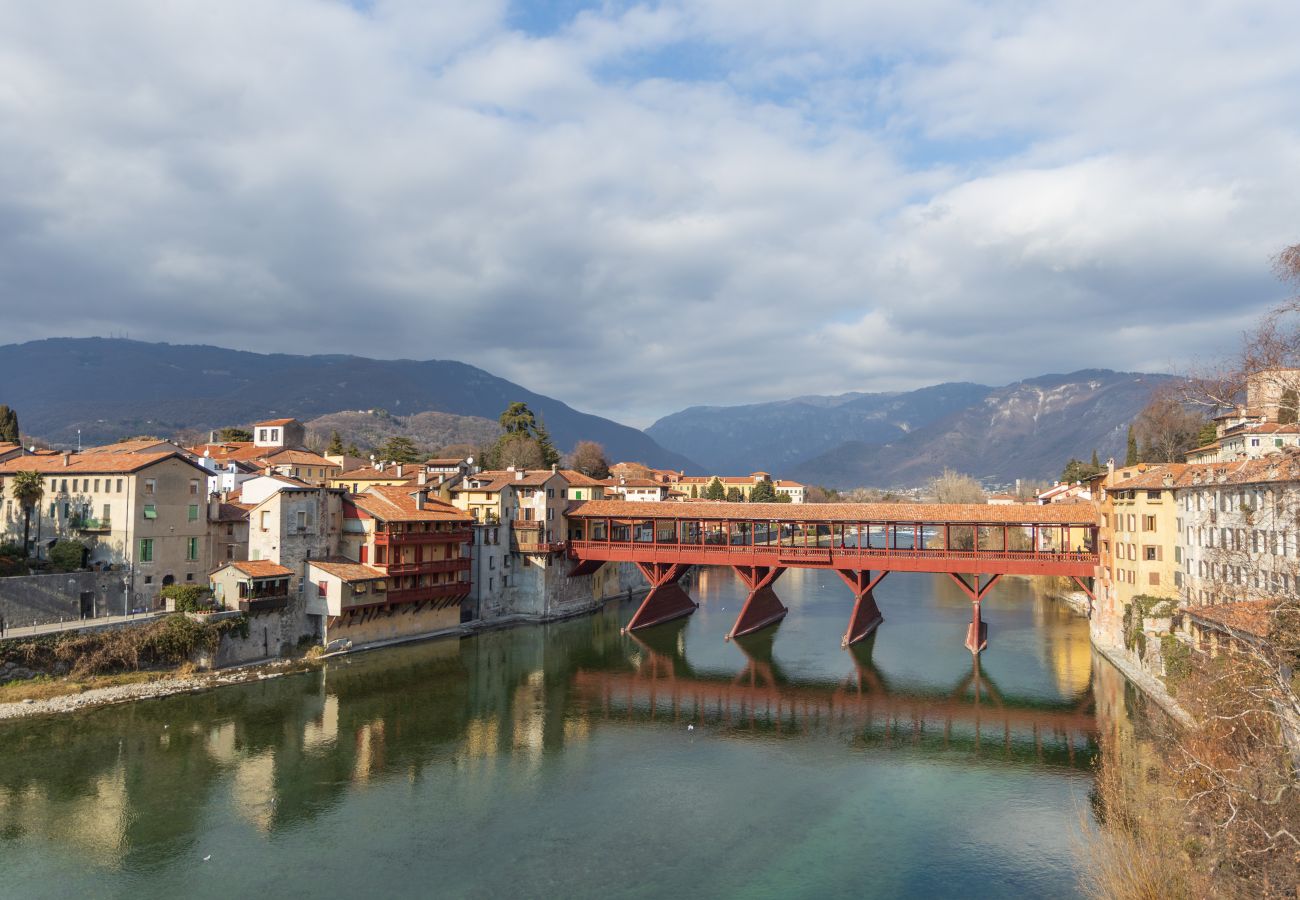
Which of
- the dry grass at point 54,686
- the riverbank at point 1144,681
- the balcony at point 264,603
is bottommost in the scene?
the riverbank at point 1144,681

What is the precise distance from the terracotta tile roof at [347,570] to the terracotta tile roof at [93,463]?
927 cm

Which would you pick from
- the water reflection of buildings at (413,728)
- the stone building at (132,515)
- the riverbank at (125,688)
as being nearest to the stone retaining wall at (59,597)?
the stone building at (132,515)

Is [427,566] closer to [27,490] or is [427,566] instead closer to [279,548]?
[279,548]

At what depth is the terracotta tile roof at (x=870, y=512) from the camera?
180 ft

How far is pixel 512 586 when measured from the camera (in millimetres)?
65875

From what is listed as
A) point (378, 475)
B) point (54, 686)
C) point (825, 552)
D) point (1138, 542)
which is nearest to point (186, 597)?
point (54, 686)

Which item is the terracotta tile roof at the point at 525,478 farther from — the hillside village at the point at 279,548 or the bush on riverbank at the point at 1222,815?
the bush on riverbank at the point at 1222,815

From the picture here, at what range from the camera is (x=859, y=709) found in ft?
134

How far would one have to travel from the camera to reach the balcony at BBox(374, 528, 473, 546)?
5362 cm

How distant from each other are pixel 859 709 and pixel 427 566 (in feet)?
100

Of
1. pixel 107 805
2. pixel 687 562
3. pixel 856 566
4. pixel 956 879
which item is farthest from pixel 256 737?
pixel 856 566

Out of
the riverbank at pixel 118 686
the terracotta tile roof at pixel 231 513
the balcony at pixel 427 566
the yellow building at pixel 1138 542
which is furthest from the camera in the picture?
the balcony at pixel 427 566

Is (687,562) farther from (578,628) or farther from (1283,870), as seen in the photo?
(1283,870)

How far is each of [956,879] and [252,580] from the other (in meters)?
39.0
